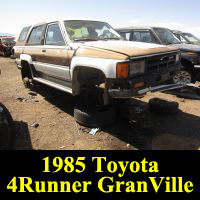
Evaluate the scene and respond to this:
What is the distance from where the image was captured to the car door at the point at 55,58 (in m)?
4.66

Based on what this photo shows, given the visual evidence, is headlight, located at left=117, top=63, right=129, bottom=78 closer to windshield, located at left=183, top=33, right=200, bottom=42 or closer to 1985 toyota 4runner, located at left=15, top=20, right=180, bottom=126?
1985 toyota 4runner, located at left=15, top=20, right=180, bottom=126

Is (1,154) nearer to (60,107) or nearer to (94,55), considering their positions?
(94,55)

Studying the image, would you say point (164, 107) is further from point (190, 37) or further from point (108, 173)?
point (190, 37)

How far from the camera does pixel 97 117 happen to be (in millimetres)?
4414

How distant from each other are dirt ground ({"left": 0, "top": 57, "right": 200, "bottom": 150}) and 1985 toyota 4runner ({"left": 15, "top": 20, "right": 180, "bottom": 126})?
0.67 metres

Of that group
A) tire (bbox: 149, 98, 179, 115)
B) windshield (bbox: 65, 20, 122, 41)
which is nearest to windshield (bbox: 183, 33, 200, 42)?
Result: windshield (bbox: 65, 20, 122, 41)

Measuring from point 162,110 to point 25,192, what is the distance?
3.47 metres

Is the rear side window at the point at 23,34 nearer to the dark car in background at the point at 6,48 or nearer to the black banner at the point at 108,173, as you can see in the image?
the black banner at the point at 108,173

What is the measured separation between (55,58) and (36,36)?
1616 mm

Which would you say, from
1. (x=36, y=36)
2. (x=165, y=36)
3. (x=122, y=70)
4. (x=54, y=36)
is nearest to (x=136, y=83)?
(x=122, y=70)

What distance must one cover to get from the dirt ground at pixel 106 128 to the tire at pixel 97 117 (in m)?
0.12

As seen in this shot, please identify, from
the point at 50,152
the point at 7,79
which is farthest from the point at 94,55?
the point at 7,79

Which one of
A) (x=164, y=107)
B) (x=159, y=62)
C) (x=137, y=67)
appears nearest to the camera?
(x=137, y=67)

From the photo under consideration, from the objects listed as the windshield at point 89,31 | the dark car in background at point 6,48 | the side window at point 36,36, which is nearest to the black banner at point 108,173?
the windshield at point 89,31
